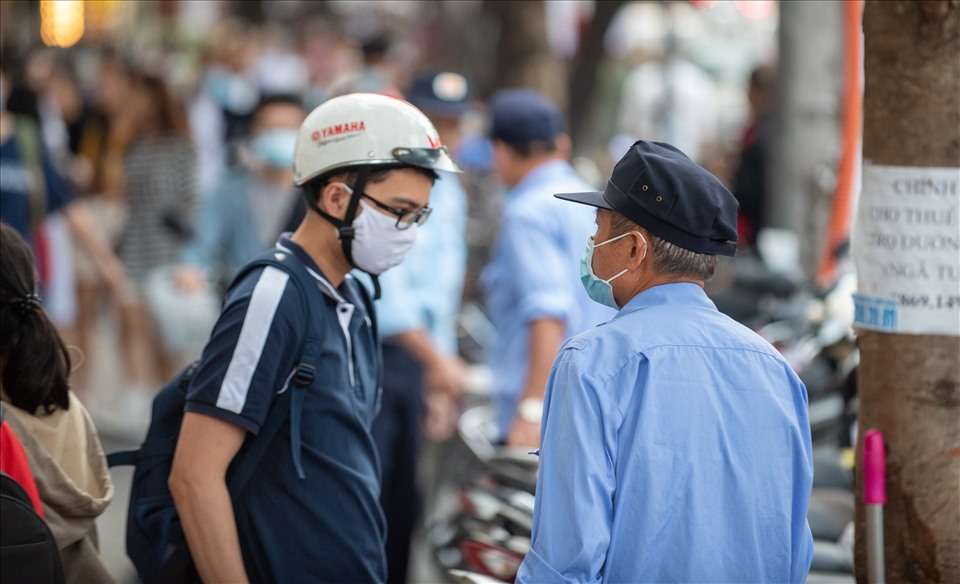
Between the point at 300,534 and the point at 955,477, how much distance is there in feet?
5.99

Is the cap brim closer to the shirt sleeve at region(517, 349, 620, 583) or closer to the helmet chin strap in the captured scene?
the shirt sleeve at region(517, 349, 620, 583)

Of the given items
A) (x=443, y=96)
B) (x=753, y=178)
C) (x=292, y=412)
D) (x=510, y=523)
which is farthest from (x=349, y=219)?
(x=753, y=178)

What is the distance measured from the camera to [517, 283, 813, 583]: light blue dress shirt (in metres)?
3.03

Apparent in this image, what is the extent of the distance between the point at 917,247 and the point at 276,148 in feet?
15.8

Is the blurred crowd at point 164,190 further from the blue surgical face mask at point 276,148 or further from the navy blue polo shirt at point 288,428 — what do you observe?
the navy blue polo shirt at point 288,428

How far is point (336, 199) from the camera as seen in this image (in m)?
3.89

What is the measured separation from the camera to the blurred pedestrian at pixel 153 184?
10117mm

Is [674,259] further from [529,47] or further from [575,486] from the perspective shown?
[529,47]

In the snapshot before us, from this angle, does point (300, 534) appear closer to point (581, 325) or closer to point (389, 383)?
point (389, 383)

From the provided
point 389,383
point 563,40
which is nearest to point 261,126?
point 389,383

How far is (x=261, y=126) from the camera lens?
26.9ft

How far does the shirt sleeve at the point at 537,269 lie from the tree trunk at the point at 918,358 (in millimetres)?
2270

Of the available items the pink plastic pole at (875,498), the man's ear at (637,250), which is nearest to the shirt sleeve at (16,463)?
the man's ear at (637,250)

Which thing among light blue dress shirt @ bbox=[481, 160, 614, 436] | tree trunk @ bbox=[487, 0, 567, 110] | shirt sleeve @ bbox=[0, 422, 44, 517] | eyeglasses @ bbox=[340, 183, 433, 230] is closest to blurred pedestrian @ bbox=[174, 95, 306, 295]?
light blue dress shirt @ bbox=[481, 160, 614, 436]
